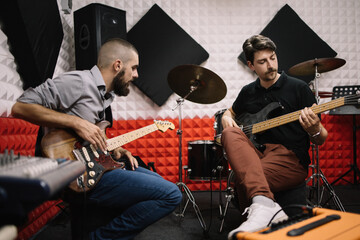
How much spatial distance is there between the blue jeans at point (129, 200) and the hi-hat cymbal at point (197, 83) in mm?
1183

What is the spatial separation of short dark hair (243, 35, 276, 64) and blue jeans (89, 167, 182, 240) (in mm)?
1273

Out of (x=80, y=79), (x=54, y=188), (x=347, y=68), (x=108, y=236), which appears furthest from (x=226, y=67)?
(x=54, y=188)

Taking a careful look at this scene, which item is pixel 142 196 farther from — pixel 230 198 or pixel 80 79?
pixel 230 198

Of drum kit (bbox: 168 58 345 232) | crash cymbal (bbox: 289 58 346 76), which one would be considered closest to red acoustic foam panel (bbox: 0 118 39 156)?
drum kit (bbox: 168 58 345 232)

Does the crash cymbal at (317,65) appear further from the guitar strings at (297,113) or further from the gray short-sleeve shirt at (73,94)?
the gray short-sleeve shirt at (73,94)

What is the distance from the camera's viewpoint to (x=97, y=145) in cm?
151

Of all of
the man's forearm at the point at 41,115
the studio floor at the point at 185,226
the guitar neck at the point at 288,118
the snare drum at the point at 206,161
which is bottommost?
the studio floor at the point at 185,226

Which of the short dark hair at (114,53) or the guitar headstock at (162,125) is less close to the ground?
the short dark hair at (114,53)

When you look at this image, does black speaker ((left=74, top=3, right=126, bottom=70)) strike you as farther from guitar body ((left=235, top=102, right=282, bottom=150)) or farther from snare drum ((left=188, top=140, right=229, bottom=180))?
guitar body ((left=235, top=102, right=282, bottom=150))

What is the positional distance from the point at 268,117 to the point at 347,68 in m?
2.77

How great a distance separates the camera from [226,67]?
3.86m

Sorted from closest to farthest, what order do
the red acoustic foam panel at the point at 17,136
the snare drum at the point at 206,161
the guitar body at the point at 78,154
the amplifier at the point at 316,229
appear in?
1. the amplifier at the point at 316,229
2. the guitar body at the point at 78,154
3. the red acoustic foam panel at the point at 17,136
4. the snare drum at the point at 206,161

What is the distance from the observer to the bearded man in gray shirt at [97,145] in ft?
4.75

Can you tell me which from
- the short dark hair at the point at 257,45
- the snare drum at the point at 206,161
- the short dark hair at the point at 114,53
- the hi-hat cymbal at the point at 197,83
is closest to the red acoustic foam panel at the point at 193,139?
the snare drum at the point at 206,161
